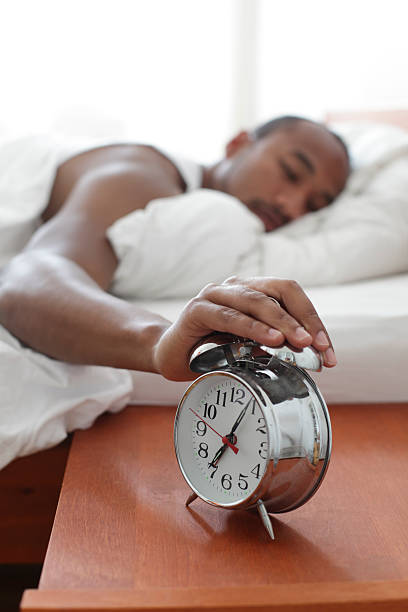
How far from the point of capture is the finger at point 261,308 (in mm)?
673

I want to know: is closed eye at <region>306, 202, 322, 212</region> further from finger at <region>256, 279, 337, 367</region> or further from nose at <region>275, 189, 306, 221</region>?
finger at <region>256, 279, 337, 367</region>

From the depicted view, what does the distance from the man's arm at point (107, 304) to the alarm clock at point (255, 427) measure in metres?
0.04

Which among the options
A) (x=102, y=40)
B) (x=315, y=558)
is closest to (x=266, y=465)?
(x=315, y=558)

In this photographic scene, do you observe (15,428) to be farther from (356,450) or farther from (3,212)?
(3,212)

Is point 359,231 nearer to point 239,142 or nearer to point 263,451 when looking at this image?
point 239,142

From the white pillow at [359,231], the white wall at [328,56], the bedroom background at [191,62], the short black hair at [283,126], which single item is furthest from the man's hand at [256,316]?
the bedroom background at [191,62]

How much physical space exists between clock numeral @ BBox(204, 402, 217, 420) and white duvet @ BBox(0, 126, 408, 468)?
30 cm

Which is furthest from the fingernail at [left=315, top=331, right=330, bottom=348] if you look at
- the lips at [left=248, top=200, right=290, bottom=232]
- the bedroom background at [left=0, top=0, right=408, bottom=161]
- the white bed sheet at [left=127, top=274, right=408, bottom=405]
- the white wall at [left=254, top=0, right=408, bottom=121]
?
the bedroom background at [left=0, top=0, right=408, bottom=161]

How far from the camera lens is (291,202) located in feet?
5.69

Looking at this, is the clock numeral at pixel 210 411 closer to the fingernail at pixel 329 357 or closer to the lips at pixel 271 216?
the fingernail at pixel 329 357

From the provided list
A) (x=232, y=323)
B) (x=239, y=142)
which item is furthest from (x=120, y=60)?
(x=232, y=323)

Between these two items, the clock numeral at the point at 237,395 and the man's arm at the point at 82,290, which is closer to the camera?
the clock numeral at the point at 237,395

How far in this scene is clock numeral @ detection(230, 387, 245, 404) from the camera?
71 cm

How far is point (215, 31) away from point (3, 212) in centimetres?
204
